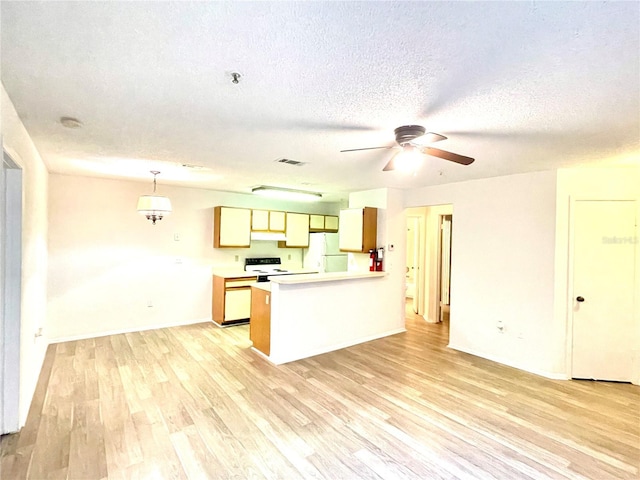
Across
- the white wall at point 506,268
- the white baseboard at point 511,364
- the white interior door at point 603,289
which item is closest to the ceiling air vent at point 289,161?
the white wall at point 506,268

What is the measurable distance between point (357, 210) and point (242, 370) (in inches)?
112

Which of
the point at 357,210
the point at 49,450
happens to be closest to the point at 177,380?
the point at 49,450

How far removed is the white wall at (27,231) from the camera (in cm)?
206

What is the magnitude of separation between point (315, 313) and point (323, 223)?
10.1ft

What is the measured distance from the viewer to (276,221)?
20.1 feet

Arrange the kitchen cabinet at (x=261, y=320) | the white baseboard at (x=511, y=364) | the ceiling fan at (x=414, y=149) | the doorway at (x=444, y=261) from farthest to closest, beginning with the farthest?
1. the doorway at (x=444, y=261)
2. the kitchen cabinet at (x=261, y=320)
3. the white baseboard at (x=511, y=364)
4. the ceiling fan at (x=414, y=149)

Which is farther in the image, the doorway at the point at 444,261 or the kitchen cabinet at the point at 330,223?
the kitchen cabinet at the point at 330,223

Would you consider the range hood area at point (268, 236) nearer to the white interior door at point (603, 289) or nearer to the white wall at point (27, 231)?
the white wall at point (27, 231)

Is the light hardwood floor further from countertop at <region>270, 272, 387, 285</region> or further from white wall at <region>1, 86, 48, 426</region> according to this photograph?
countertop at <region>270, 272, 387, 285</region>

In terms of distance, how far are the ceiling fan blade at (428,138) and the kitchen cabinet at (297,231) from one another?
4.02 m

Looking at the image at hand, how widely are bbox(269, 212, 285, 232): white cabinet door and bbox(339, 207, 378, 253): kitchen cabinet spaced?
1548 millimetres

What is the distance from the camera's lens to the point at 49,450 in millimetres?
2182

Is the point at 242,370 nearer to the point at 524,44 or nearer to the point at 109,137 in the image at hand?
the point at 109,137

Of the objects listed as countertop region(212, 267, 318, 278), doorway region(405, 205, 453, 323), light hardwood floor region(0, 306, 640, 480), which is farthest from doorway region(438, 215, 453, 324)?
countertop region(212, 267, 318, 278)
